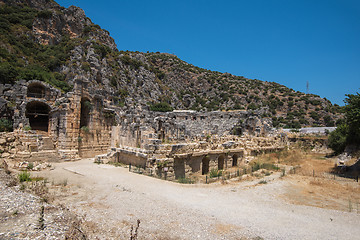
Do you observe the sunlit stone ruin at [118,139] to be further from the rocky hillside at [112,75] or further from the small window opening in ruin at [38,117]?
the rocky hillside at [112,75]

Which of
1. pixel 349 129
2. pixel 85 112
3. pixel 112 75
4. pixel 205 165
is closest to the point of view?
pixel 205 165

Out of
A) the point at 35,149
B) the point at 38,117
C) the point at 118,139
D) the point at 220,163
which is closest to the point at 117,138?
the point at 118,139

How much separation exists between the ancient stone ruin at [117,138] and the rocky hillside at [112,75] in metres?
17.3

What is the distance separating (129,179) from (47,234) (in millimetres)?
5172

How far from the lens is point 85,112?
19.1 metres

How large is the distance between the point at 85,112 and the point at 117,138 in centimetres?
558

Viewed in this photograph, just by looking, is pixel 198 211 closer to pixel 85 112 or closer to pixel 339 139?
pixel 85 112

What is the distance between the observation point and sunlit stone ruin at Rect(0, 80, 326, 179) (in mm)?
11922

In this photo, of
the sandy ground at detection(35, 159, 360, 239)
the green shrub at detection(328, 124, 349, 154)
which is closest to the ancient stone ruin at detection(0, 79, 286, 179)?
the sandy ground at detection(35, 159, 360, 239)

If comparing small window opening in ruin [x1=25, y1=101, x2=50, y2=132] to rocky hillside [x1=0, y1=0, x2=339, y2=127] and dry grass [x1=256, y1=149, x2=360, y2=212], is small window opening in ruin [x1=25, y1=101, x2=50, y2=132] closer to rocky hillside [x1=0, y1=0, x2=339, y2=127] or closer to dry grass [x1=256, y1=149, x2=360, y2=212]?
rocky hillside [x1=0, y1=0, x2=339, y2=127]

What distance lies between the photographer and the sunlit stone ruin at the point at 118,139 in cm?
1192

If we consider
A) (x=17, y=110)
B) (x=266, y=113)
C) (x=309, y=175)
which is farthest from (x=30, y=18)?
(x=309, y=175)

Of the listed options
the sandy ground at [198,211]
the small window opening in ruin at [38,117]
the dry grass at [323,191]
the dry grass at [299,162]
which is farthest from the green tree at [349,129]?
the small window opening in ruin at [38,117]

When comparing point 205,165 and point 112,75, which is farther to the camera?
point 112,75
